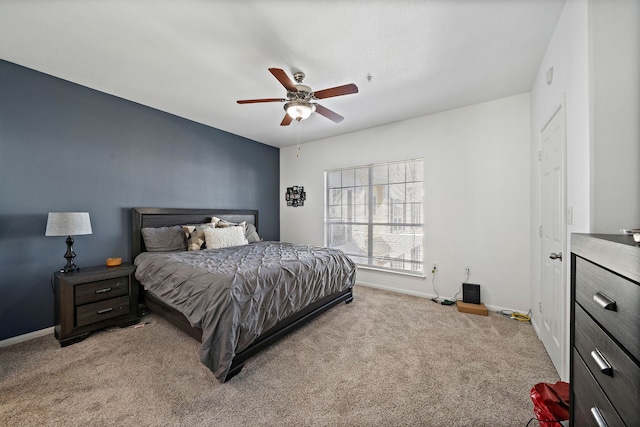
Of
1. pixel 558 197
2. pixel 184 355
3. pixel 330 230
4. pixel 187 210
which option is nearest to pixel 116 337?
pixel 184 355

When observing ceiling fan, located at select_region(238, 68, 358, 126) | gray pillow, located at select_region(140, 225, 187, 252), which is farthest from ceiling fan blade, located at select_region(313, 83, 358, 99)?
gray pillow, located at select_region(140, 225, 187, 252)

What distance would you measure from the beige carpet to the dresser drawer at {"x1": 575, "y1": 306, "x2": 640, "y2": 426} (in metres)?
1.02

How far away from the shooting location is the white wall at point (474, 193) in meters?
2.95

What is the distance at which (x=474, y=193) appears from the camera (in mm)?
3232

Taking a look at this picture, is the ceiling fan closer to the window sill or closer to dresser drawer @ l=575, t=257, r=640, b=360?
dresser drawer @ l=575, t=257, r=640, b=360

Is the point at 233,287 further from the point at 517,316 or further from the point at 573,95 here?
the point at 517,316

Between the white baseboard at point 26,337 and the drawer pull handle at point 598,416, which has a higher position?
the drawer pull handle at point 598,416

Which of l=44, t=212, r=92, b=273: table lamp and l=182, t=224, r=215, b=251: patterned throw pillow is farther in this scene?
l=182, t=224, r=215, b=251: patterned throw pillow

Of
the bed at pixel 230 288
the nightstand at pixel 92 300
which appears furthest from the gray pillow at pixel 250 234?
the nightstand at pixel 92 300

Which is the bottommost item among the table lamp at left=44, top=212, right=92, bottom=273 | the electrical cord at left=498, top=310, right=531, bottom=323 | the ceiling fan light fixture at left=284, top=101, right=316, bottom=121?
the electrical cord at left=498, top=310, right=531, bottom=323

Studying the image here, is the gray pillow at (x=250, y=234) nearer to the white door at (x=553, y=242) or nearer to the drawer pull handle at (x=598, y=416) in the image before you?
the white door at (x=553, y=242)

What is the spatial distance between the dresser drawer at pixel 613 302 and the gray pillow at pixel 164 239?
3820 mm

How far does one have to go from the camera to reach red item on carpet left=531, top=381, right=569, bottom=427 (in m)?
1.27

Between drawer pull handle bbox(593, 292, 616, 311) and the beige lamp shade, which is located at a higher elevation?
the beige lamp shade
